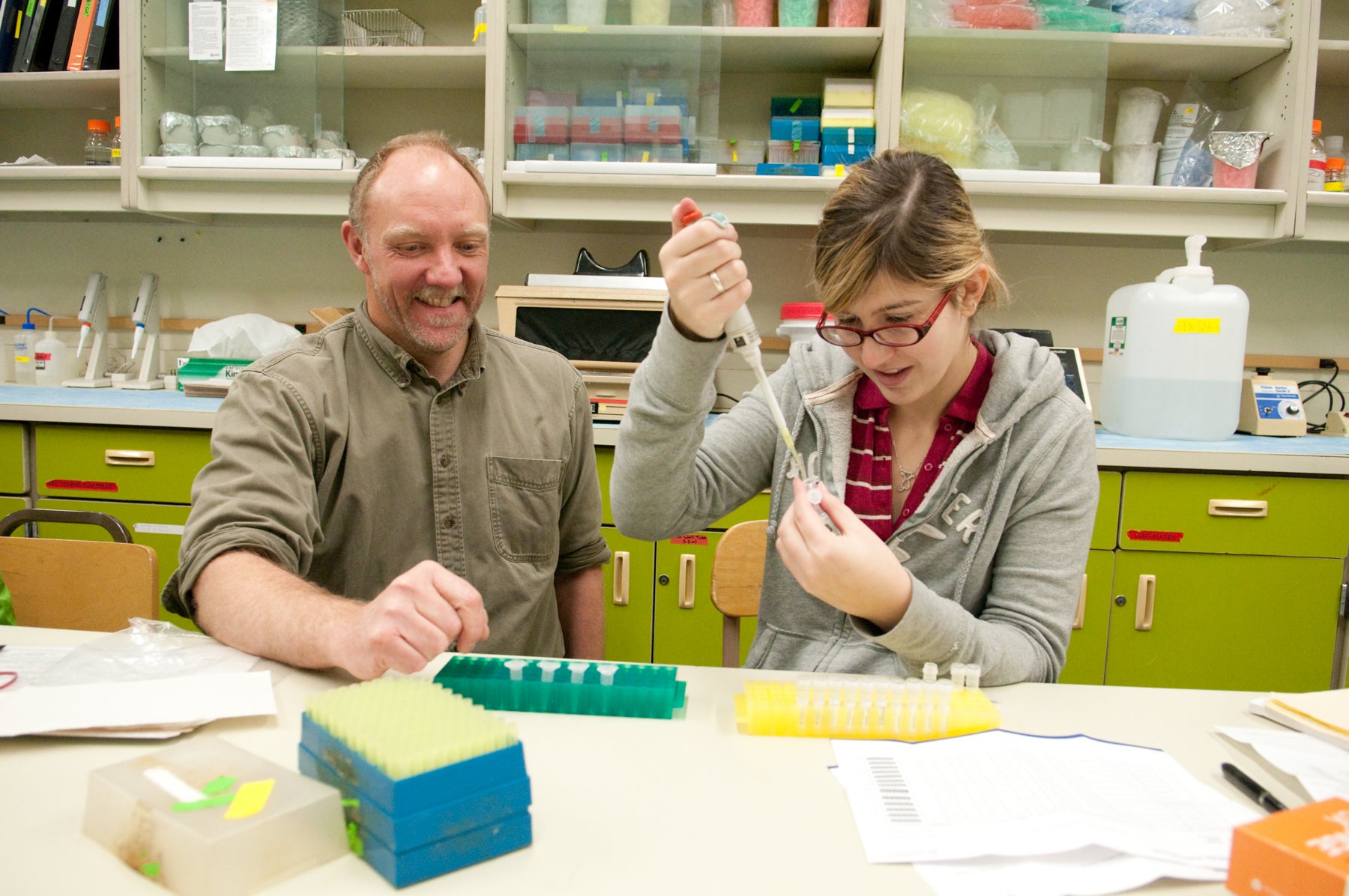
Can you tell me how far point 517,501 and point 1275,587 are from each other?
5.94ft

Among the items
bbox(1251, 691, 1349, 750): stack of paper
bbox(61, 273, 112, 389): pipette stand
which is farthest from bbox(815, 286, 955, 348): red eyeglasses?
bbox(61, 273, 112, 389): pipette stand

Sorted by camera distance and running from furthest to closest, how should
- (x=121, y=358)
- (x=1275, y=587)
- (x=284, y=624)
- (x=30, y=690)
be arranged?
(x=121, y=358)
(x=1275, y=587)
(x=284, y=624)
(x=30, y=690)

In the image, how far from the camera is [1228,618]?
2.10 m

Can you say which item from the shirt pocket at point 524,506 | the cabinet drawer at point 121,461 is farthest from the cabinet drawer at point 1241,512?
the cabinet drawer at point 121,461

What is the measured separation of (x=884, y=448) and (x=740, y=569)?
0.37m

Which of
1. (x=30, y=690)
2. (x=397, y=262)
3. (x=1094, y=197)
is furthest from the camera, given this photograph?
(x=1094, y=197)

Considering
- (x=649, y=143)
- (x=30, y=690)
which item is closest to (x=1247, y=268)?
(x=649, y=143)

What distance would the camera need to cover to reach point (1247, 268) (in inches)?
105

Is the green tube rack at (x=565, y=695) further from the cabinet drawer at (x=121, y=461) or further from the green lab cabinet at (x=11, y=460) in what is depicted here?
the green lab cabinet at (x=11, y=460)

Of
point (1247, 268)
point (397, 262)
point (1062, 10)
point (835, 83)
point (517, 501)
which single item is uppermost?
point (1062, 10)

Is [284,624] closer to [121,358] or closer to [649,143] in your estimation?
[649,143]

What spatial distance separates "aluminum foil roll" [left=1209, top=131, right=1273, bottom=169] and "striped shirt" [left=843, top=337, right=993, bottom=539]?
1666 mm

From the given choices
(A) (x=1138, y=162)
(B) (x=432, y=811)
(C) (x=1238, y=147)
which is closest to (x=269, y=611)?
A: (B) (x=432, y=811)

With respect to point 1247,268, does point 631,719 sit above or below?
below
